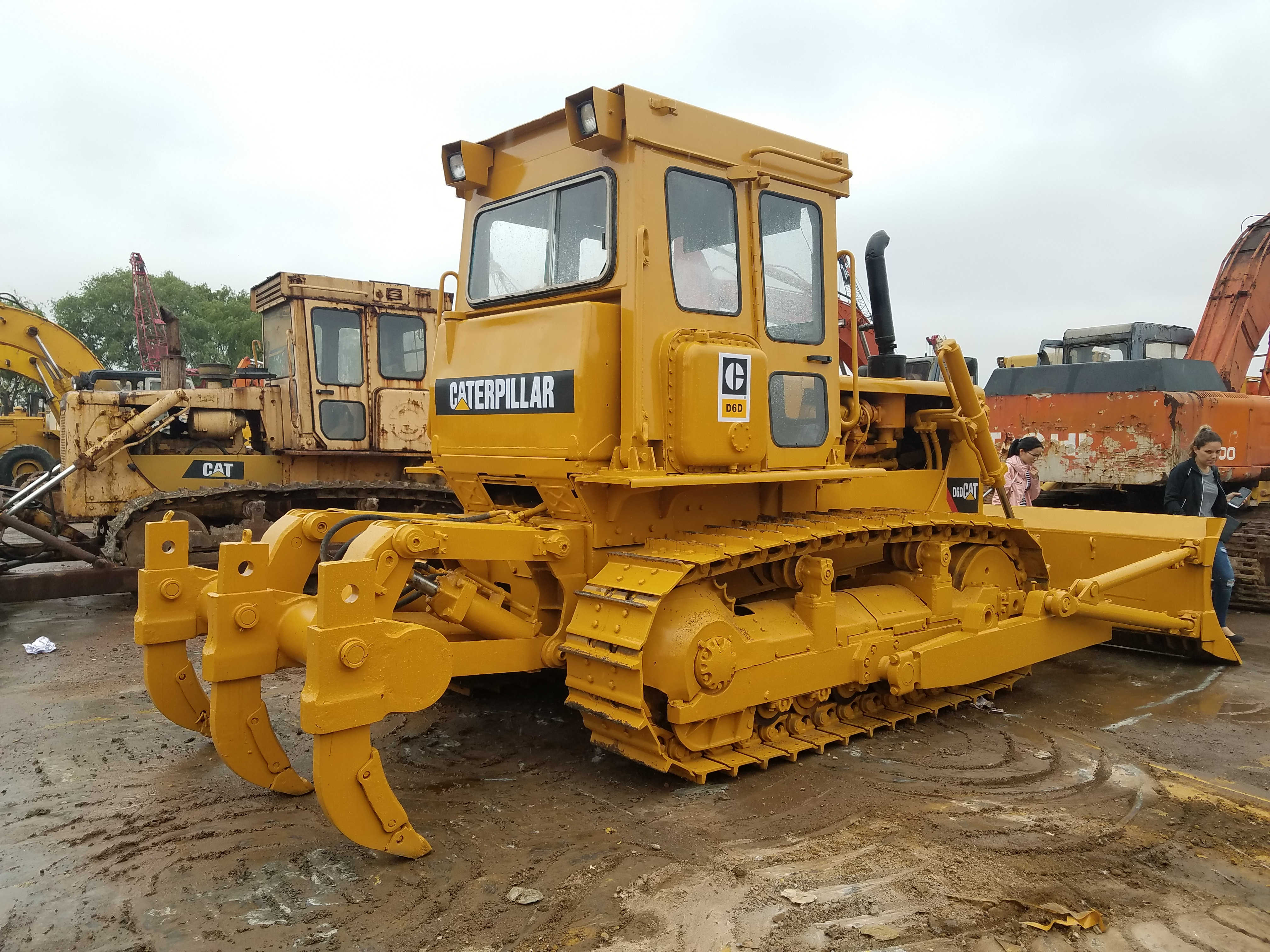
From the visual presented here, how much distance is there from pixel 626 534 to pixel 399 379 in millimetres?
6015

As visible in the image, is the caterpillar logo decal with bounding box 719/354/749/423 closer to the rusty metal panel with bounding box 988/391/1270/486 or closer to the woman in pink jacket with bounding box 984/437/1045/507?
the woman in pink jacket with bounding box 984/437/1045/507

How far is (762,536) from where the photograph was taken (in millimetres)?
4508

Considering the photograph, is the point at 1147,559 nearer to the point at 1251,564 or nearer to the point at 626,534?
the point at 1251,564

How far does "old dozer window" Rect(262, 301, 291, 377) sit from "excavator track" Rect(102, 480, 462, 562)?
143 centimetres

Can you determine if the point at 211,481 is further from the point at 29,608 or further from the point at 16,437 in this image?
the point at 16,437

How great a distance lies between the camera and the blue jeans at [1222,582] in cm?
714

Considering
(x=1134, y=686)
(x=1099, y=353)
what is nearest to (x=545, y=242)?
(x=1134, y=686)

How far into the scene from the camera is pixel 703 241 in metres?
4.64

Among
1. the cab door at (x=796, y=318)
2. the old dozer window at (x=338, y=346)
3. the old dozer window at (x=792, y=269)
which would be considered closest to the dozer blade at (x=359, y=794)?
the cab door at (x=796, y=318)

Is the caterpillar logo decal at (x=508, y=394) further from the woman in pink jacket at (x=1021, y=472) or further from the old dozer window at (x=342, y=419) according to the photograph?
the woman in pink jacket at (x=1021, y=472)

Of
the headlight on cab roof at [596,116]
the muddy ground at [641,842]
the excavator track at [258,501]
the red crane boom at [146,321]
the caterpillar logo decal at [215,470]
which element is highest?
the red crane boom at [146,321]

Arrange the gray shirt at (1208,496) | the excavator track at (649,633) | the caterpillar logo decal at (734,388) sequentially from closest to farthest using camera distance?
the excavator track at (649,633) → the caterpillar logo decal at (734,388) → the gray shirt at (1208,496)

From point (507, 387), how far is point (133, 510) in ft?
17.5

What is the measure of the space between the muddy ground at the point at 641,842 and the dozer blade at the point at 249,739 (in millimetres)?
106
